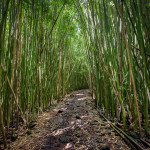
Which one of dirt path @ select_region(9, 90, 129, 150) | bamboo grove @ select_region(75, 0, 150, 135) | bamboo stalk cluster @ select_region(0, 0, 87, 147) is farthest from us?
bamboo stalk cluster @ select_region(0, 0, 87, 147)

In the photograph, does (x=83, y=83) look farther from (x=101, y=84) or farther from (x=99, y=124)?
(x=99, y=124)

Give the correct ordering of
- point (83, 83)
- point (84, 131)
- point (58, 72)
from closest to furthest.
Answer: point (84, 131)
point (58, 72)
point (83, 83)

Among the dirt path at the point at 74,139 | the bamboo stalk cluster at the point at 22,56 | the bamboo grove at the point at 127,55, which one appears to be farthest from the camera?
the bamboo stalk cluster at the point at 22,56

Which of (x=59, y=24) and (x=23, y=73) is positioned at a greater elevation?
(x=59, y=24)

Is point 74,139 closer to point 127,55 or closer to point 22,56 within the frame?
point 127,55

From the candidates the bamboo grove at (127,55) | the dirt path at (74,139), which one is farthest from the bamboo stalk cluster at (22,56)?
the bamboo grove at (127,55)

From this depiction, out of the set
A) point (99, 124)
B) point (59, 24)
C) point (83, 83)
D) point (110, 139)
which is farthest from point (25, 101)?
point (83, 83)

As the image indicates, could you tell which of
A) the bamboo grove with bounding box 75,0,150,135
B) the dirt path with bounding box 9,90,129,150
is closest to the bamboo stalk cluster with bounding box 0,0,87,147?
the dirt path with bounding box 9,90,129,150

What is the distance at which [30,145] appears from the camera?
3.08 feet

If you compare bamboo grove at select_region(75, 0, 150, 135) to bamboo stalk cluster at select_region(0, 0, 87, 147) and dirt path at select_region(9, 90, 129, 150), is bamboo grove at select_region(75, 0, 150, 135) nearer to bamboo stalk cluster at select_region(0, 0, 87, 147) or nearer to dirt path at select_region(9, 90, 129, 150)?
dirt path at select_region(9, 90, 129, 150)

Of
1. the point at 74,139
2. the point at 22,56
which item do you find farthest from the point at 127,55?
the point at 22,56

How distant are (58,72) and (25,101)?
140cm

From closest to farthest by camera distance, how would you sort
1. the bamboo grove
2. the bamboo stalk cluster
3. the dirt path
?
the bamboo grove < the dirt path < the bamboo stalk cluster

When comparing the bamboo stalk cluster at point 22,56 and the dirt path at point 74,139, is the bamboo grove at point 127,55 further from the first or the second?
the bamboo stalk cluster at point 22,56
